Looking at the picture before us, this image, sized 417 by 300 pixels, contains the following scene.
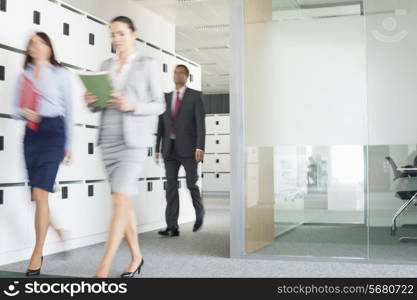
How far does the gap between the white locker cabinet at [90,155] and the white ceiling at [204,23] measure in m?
1.93

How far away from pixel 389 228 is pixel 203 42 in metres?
6.26

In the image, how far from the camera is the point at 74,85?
4.68 meters

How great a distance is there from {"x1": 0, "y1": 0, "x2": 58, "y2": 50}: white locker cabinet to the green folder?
1333mm

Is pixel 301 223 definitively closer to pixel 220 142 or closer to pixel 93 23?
pixel 93 23

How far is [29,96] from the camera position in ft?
10.9

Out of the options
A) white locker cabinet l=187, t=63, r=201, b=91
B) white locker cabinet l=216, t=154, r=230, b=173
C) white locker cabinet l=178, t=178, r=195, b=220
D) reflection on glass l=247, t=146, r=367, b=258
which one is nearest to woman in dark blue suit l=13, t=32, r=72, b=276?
reflection on glass l=247, t=146, r=367, b=258

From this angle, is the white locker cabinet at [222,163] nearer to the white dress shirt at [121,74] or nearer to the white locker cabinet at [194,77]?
the white locker cabinet at [194,77]

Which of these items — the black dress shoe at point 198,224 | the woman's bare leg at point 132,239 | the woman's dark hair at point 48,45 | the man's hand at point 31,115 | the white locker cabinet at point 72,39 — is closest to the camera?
the woman's bare leg at point 132,239

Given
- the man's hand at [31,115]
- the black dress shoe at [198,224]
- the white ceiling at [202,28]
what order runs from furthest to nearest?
the white ceiling at [202,28] → the black dress shoe at [198,224] → the man's hand at [31,115]

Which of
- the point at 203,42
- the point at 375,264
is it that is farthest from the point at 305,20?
the point at 203,42

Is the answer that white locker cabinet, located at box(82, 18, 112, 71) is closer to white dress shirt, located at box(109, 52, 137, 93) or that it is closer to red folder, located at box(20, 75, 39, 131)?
red folder, located at box(20, 75, 39, 131)

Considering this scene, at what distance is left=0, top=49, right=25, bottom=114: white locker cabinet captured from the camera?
388cm

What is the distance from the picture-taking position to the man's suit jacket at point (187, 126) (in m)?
5.17

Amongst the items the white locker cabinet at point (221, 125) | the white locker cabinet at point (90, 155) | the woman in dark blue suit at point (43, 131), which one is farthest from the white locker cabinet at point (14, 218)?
the white locker cabinet at point (221, 125)
